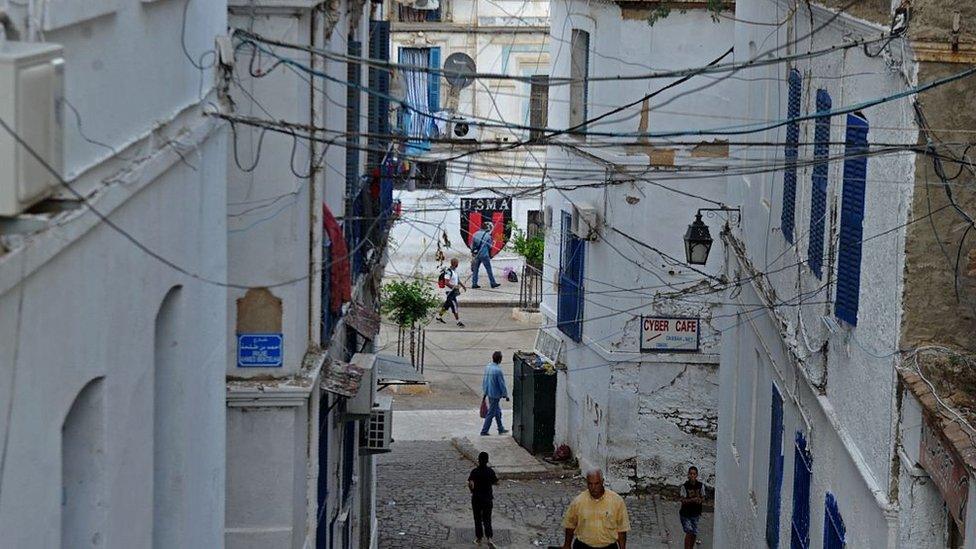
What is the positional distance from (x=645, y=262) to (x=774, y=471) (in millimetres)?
6529

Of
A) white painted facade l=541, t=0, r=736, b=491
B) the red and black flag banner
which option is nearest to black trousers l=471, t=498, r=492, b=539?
white painted facade l=541, t=0, r=736, b=491

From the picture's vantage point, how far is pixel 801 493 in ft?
39.0

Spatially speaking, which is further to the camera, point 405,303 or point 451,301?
point 451,301

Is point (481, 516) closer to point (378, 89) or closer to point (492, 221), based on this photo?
point (378, 89)

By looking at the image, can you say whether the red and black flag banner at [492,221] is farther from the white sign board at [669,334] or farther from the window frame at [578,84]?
the white sign board at [669,334]

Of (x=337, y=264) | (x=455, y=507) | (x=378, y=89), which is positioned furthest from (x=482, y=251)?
(x=337, y=264)

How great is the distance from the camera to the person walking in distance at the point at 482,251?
103 ft

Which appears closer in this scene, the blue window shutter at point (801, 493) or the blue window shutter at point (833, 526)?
the blue window shutter at point (833, 526)

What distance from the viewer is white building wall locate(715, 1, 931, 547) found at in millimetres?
8516

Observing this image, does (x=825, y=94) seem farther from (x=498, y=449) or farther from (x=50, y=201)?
(x=498, y=449)

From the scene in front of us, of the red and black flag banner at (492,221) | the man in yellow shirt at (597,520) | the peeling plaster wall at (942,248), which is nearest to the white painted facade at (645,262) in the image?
the man in yellow shirt at (597,520)

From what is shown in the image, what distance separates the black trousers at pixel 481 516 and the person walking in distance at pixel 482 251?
1340cm

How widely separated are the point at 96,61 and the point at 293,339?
549 cm

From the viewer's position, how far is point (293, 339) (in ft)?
34.6
